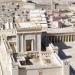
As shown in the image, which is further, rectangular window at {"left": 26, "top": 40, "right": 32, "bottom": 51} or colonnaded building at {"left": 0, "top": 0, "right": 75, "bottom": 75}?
rectangular window at {"left": 26, "top": 40, "right": 32, "bottom": 51}

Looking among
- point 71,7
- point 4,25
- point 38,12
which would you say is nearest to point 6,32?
point 4,25

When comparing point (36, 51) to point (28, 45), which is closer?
point (36, 51)

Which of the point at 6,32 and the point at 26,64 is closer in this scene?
the point at 26,64

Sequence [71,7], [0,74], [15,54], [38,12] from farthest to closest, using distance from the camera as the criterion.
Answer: [71,7] < [38,12] < [0,74] < [15,54]

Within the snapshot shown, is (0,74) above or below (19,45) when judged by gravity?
below

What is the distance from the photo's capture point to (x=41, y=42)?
3869cm

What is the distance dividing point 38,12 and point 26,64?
32.0m

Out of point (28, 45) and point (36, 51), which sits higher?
point (28, 45)

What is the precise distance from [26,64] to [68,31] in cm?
1377

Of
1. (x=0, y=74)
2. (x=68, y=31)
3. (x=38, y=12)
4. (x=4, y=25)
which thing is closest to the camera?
(x=0, y=74)

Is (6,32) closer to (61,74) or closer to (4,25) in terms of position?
(4,25)

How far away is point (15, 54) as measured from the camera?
109ft

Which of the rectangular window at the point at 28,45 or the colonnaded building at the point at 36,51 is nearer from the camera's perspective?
the colonnaded building at the point at 36,51

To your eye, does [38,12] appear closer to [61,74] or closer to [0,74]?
[0,74]
